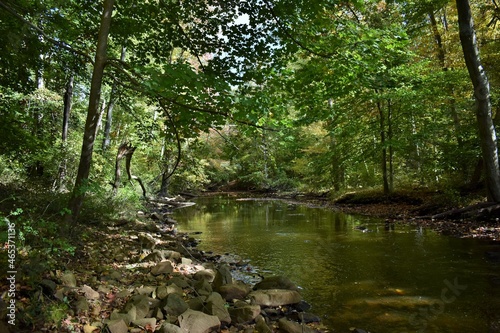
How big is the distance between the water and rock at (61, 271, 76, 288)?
3.19 m

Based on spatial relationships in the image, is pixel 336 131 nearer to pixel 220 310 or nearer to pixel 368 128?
pixel 368 128

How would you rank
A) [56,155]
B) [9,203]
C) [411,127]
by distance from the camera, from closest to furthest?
1. [9,203]
2. [56,155]
3. [411,127]

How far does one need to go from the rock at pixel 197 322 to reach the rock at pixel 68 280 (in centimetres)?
136

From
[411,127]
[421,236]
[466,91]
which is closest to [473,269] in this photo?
[421,236]

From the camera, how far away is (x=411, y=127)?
651 inches

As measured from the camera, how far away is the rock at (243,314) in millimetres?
4027

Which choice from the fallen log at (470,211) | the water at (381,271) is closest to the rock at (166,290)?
the water at (381,271)

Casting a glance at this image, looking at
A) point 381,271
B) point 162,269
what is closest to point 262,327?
point 162,269

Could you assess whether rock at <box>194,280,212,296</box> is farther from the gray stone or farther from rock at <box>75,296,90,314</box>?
rock at <box>75,296,90,314</box>

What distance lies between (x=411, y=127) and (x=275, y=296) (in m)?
14.8

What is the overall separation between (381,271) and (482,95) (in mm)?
6548

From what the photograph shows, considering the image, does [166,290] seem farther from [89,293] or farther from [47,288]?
[47,288]

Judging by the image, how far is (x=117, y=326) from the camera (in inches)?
127

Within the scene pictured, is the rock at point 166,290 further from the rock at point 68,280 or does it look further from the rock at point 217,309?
the rock at point 68,280
